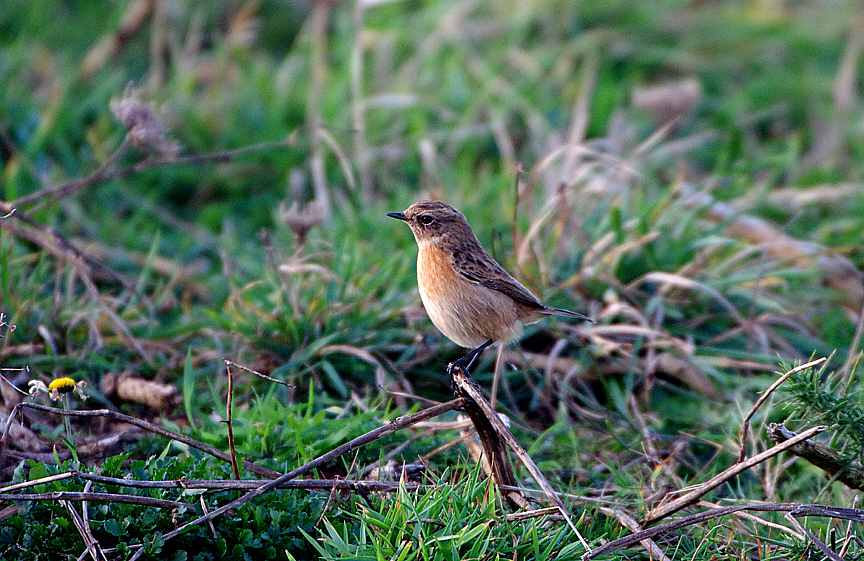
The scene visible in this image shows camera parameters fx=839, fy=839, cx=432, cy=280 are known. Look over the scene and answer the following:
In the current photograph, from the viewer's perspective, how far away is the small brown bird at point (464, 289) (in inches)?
166

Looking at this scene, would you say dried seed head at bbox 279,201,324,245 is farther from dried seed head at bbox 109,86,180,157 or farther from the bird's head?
dried seed head at bbox 109,86,180,157

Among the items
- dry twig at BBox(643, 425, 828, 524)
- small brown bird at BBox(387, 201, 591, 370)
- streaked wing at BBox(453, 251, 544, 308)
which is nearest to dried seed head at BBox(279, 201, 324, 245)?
small brown bird at BBox(387, 201, 591, 370)

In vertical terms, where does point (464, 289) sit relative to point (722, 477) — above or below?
above

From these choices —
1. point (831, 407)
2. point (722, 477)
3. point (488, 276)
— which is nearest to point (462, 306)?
point (488, 276)

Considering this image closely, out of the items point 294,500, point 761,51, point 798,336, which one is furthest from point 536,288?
point 761,51

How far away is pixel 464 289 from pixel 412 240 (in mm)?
1857

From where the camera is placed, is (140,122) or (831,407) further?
(140,122)

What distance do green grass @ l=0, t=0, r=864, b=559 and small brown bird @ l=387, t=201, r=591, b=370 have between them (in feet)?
1.56

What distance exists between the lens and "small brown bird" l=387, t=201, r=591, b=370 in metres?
4.21

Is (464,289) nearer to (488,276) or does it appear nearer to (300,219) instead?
(488,276)

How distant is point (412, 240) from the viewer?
609 centimetres

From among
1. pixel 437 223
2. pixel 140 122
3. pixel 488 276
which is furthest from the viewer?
pixel 140 122

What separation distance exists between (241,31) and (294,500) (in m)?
5.78

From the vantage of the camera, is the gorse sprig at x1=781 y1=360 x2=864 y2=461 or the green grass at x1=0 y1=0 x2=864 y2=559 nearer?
the gorse sprig at x1=781 y1=360 x2=864 y2=461
